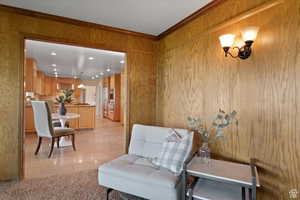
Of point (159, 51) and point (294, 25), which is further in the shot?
point (159, 51)

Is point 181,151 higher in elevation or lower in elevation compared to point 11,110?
lower

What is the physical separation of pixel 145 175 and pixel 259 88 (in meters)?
1.52

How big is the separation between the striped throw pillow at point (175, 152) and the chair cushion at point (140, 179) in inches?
3.0

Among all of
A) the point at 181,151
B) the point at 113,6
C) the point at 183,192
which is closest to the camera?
the point at 183,192

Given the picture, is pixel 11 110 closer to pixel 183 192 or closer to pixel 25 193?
pixel 25 193

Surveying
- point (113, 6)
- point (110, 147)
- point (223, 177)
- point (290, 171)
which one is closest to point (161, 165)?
point (223, 177)

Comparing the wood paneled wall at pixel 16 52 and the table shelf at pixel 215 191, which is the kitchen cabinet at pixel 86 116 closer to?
the wood paneled wall at pixel 16 52

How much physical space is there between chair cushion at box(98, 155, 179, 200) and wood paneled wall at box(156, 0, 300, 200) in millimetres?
885

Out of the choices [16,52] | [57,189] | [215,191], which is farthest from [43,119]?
[215,191]

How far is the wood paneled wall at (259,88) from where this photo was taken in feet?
5.04

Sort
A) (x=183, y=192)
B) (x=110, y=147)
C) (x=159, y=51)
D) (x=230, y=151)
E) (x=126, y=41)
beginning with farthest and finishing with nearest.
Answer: (x=110, y=147)
(x=159, y=51)
(x=126, y=41)
(x=230, y=151)
(x=183, y=192)

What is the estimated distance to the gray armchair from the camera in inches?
66.8

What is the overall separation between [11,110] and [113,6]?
211 cm

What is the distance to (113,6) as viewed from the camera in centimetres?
238
